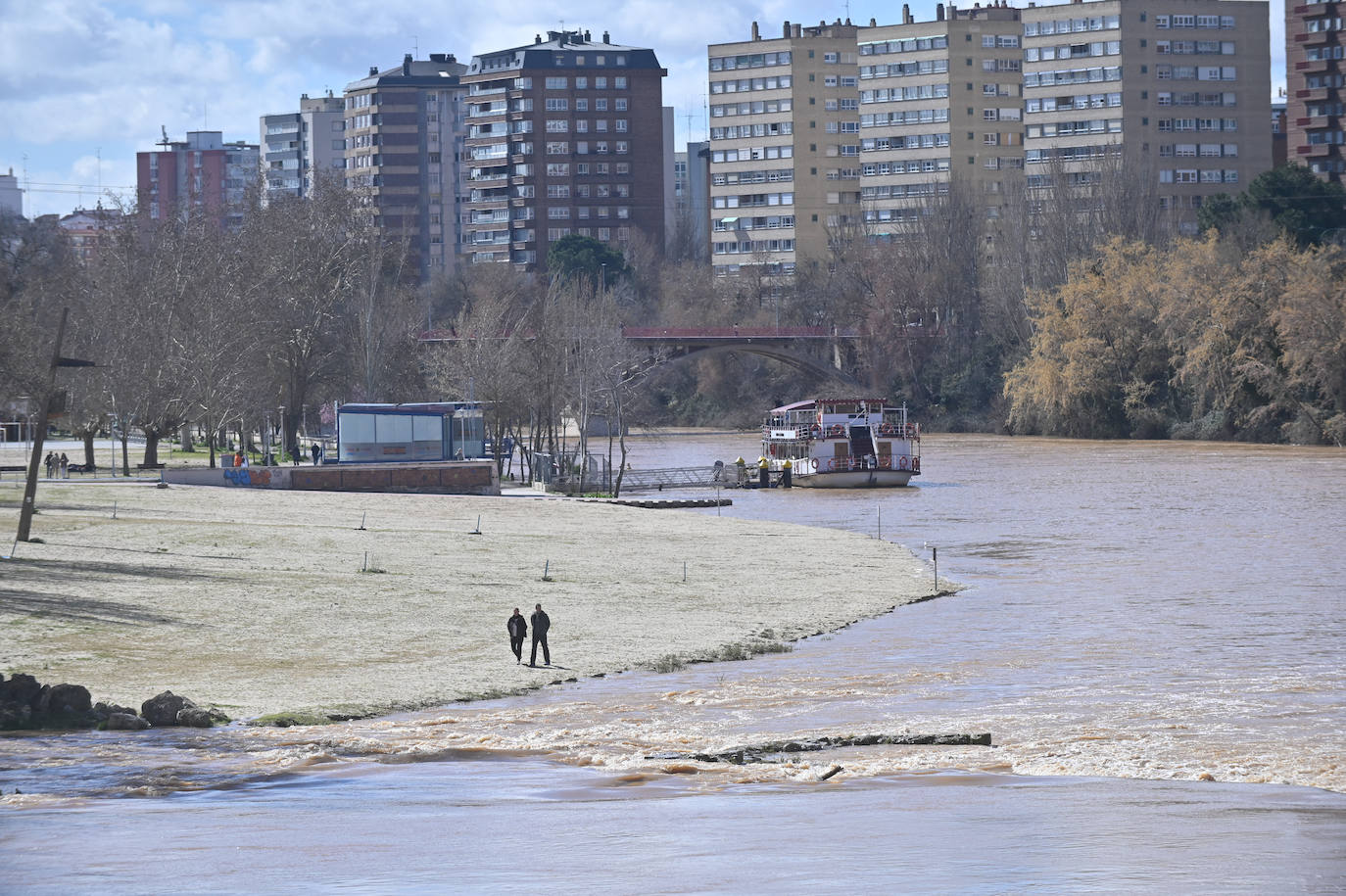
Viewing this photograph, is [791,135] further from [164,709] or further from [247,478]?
[164,709]

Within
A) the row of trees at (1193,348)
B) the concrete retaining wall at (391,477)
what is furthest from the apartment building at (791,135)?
the concrete retaining wall at (391,477)

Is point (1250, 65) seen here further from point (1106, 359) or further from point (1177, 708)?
point (1177, 708)

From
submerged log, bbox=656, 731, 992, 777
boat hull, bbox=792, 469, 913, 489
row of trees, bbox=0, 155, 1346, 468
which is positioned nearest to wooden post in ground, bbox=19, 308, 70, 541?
row of trees, bbox=0, 155, 1346, 468

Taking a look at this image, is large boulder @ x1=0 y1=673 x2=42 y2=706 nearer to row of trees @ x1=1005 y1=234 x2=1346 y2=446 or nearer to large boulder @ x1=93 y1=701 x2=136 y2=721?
large boulder @ x1=93 y1=701 x2=136 y2=721

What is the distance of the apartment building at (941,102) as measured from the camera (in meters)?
172

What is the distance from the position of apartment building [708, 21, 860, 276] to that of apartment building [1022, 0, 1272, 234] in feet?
99.8

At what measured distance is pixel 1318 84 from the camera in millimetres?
146375

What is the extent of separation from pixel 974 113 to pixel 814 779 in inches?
6250

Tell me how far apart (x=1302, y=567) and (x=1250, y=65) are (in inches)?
5108

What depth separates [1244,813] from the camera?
18859mm

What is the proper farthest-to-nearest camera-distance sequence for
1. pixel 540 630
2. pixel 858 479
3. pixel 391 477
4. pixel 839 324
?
pixel 839 324 → pixel 858 479 → pixel 391 477 → pixel 540 630

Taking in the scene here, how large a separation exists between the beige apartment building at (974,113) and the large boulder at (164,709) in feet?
375

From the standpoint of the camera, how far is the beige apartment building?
160375mm

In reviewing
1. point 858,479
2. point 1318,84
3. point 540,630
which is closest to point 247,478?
point 858,479
